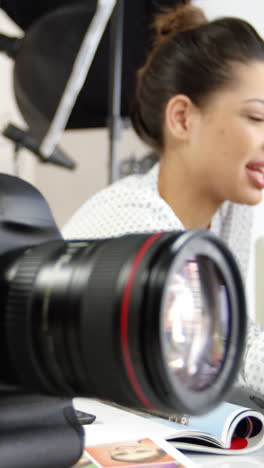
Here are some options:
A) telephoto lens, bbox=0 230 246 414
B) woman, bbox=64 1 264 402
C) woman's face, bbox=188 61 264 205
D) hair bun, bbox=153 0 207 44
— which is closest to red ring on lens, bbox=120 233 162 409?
telephoto lens, bbox=0 230 246 414

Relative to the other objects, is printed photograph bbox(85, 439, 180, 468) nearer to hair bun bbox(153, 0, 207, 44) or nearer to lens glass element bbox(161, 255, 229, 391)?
lens glass element bbox(161, 255, 229, 391)

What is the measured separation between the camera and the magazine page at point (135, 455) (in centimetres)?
46

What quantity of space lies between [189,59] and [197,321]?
75 cm

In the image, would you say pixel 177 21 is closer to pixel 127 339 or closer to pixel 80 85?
pixel 80 85

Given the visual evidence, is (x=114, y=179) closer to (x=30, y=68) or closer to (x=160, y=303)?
(x=30, y=68)

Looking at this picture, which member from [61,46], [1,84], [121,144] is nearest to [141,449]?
[61,46]

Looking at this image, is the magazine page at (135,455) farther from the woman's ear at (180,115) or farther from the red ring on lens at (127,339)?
the woman's ear at (180,115)

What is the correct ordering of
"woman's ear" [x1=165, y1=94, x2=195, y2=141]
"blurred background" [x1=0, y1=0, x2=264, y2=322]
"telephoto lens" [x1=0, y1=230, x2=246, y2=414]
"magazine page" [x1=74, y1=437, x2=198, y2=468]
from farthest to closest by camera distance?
"woman's ear" [x1=165, y1=94, x2=195, y2=141]
"blurred background" [x1=0, y1=0, x2=264, y2=322]
"magazine page" [x1=74, y1=437, x2=198, y2=468]
"telephoto lens" [x1=0, y1=230, x2=246, y2=414]

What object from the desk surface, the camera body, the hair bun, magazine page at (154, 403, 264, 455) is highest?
the hair bun

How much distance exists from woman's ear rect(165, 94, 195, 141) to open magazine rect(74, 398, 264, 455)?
1.95ft

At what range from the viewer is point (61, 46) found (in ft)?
3.03

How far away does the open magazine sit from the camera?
20.9 inches

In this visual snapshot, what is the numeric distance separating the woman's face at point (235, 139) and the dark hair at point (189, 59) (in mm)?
23

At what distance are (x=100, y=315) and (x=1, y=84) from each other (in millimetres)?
2003
